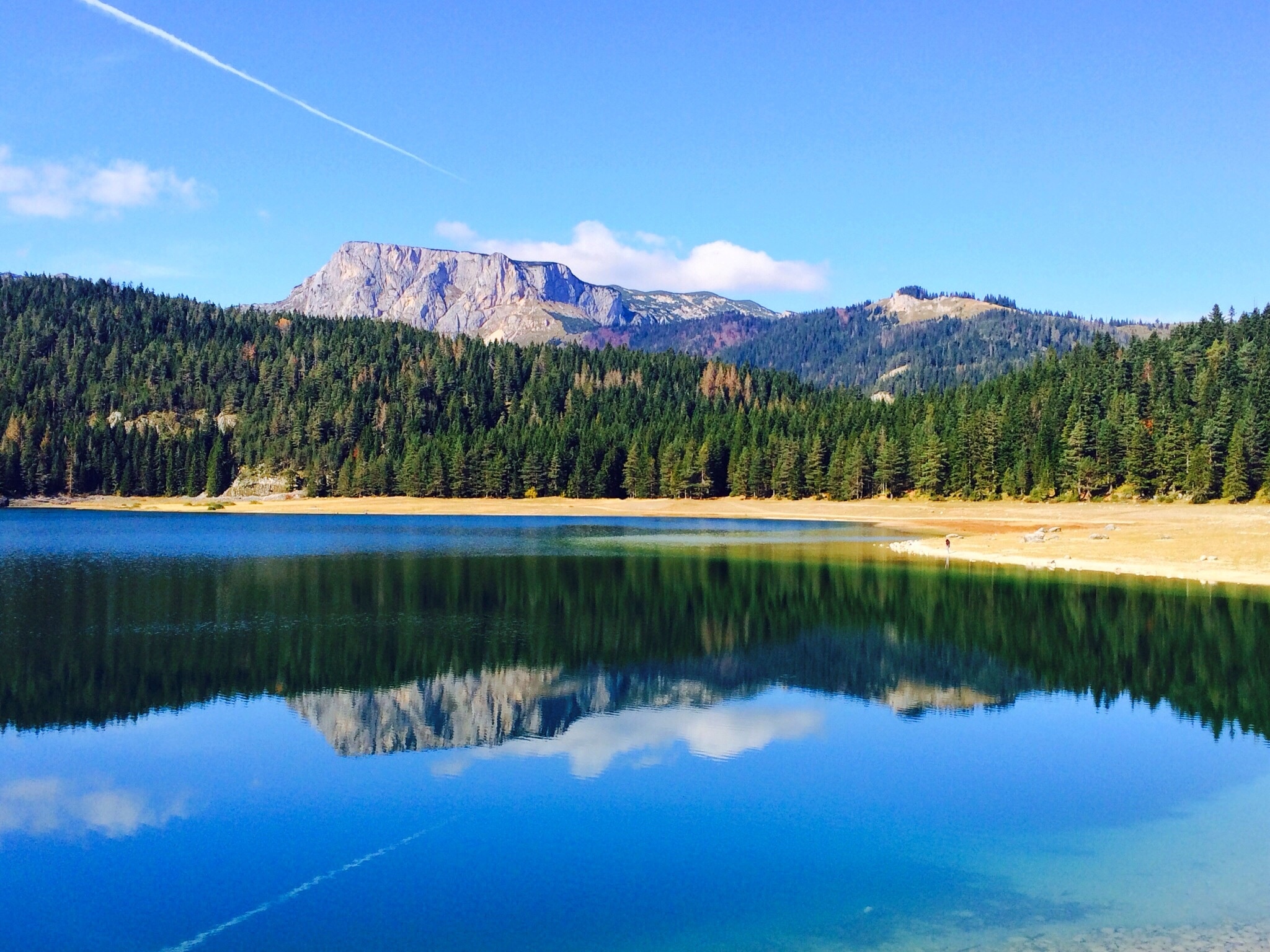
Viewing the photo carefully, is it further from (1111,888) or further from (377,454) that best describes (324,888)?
(377,454)

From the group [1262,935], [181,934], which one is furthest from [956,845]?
[181,934]

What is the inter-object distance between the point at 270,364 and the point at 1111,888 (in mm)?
202425

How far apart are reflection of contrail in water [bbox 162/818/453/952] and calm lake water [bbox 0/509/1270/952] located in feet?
0.20

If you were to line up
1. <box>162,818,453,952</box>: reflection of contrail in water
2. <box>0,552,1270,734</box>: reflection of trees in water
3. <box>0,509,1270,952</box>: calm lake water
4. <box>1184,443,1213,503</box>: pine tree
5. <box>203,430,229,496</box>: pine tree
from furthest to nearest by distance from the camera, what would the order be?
<box>203,430,229,496</box>: pine tree < <box>1184,443,1213,503</box>: pine tree < <box>0,552,1270,734</box>: reflection of trees in water < <box>0,509,1270,952</box>: calm lake water < <box>162,818,453,952</box>: reflection of contrail in water

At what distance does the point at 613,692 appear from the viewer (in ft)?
92.4

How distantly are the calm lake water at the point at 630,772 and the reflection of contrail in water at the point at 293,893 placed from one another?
0.20 feet

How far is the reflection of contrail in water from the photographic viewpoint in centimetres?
1323

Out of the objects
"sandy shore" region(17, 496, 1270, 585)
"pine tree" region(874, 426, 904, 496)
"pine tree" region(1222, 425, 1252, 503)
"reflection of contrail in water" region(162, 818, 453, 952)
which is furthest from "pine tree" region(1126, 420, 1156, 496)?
"reflection of contrail in water" region(162, 818, 453, 952)

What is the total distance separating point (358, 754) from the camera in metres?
22.0

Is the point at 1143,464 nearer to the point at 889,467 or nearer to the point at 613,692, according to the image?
the point at 889,467

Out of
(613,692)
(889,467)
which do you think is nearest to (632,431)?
(889,467)

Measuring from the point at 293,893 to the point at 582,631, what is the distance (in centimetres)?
2345

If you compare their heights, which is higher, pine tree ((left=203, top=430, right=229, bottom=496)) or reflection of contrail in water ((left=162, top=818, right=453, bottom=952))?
pine tree ((left=203, top=430, right=229, bottom=496))

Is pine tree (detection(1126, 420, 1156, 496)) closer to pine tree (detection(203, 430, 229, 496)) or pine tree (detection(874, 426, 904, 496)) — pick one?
pine tree (detection(874, 426, 904, 496))
